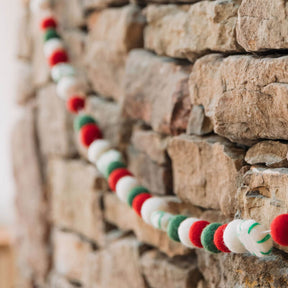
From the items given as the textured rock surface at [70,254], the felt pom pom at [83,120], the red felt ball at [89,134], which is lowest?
the textured rock surface at [70,254]

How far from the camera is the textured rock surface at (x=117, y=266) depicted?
1.41 meters

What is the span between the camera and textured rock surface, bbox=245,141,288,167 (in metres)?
0.94

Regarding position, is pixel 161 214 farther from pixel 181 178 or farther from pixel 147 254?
pixel 147 254

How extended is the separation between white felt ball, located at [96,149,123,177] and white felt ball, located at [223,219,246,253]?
507 millimetres

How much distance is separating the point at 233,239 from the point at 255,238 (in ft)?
0.18

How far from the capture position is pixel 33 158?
1983 millimetres

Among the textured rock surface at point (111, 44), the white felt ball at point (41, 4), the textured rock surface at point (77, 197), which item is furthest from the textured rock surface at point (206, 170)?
the white felt ball at point (41, 4)

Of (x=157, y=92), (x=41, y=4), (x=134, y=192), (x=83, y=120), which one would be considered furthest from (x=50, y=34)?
(x=134, y=192)

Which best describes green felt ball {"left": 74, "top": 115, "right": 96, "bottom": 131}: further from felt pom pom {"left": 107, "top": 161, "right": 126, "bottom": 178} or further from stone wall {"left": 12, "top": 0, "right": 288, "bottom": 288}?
felt pom pom {"left": 107, "top": 161, "right": 126, "bottom": 178}

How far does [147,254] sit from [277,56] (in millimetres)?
678

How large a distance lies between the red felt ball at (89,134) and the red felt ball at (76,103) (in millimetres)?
103

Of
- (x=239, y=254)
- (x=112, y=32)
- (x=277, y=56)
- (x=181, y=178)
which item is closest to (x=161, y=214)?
(x=181, y=178)

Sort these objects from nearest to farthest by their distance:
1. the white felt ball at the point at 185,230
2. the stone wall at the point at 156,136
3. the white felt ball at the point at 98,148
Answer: the stone wall at the point at 156,136 → the white felt ball at the point at 185,230 → the white felt ball at the point at 98,148

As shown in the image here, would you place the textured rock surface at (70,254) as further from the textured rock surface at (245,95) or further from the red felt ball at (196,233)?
the textured rock surface at (245,95)
